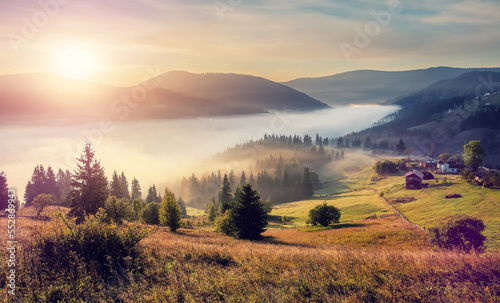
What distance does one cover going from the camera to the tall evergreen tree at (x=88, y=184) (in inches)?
1545

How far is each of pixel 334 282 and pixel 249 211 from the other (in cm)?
3938

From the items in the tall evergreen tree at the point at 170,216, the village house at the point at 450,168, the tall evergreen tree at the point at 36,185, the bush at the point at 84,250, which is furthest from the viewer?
the village house at the point at 450,168

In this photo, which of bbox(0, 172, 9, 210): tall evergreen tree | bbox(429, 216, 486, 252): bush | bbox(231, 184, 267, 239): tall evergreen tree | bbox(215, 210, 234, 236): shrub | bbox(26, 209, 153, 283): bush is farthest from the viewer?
bbox(215, 210, 234, 236): shrub

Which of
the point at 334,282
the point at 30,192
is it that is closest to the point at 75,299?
the point at 334,282

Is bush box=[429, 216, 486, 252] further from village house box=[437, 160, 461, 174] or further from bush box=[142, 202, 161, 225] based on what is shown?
village house box=[437, 160, 461, 174]

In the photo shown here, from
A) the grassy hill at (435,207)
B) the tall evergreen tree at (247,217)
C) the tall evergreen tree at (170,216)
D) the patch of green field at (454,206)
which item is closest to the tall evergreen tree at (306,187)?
the grassy hill at (435,207)

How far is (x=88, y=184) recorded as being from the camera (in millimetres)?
39875

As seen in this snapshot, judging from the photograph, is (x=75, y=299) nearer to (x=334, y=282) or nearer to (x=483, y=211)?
(x=334, y=282)

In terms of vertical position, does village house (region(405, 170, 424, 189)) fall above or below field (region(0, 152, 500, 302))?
below

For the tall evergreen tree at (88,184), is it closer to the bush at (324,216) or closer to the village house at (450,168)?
the bush at (324,216)

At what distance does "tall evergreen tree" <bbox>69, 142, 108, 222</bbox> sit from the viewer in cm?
3925

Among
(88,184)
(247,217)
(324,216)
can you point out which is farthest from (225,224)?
(88,184)

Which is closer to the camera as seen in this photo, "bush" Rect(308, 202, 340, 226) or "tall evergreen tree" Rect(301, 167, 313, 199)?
"bush" Rect(308, 202, 340, 226)

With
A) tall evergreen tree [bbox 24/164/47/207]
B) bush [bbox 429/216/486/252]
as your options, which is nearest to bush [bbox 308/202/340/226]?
bush [bbox 429/216/486/252]
